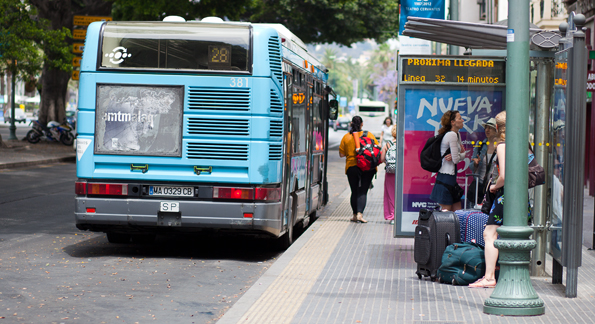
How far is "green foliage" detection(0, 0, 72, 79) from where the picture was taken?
2698 cm

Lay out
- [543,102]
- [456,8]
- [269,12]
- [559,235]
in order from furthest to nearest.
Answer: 1. [269,12]
2. [456,8]
3. [543,102]
4. [559,235]

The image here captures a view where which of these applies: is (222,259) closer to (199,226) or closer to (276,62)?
(199,226)

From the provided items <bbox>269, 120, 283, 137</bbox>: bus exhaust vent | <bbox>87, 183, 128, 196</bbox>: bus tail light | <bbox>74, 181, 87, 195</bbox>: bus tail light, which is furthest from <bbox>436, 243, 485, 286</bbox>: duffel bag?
<bbox>74, 181, 87, 195</bbox>: bus tail light

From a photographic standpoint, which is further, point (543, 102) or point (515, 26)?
point (543, 102)

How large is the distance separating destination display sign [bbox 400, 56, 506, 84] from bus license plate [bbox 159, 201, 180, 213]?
2.92m

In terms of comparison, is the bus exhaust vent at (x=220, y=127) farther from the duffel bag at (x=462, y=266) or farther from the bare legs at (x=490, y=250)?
the bare legs at (x=490, y=250)

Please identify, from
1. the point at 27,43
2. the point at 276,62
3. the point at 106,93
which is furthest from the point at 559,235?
the point at 27,43

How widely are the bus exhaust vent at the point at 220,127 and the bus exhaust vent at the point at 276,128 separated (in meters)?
0.27

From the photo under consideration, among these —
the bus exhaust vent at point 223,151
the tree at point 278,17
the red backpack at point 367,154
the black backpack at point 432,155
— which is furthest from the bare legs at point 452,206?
the tree at point 278,17

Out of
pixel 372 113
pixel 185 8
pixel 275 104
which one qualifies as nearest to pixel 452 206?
pixel 275 104

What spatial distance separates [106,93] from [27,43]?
64.4 feet

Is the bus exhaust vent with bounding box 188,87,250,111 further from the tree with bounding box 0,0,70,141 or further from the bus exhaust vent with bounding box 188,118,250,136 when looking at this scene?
the tree with bounding box 0,0,70,141

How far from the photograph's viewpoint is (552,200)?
24.3 feet

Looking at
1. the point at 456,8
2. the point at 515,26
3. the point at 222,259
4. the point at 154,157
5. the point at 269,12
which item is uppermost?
the point at 269,12
